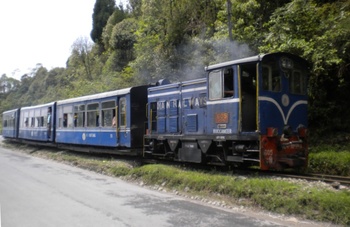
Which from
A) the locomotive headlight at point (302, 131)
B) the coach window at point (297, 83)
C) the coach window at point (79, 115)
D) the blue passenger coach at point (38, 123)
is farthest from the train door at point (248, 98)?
the blue passenger coach at point (38, 123)

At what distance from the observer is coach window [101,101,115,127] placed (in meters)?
16.4

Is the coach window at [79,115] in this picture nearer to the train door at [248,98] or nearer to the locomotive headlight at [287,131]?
the train door at [248,98]

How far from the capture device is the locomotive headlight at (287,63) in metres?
→ 10.3

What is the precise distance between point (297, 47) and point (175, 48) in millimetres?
11067

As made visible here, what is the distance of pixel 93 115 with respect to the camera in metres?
18.1

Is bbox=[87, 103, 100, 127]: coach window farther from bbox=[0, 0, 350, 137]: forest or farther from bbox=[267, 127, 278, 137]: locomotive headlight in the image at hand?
bbox=[267, 127, 278, 137]: locomotive headlight

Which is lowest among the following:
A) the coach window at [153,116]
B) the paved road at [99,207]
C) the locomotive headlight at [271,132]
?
the paved road at [99,207]

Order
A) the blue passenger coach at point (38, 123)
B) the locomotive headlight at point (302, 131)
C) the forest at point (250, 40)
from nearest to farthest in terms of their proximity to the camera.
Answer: the locomotive headlight at point (302, 131), the forest at point (250, 40), the blue passenger coach at point (38, 123)

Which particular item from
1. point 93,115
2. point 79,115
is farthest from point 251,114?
point 79,115

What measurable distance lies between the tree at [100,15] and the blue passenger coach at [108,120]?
33.8m

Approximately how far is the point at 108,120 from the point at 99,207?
9.10 m

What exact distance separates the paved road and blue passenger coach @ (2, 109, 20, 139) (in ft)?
74.7

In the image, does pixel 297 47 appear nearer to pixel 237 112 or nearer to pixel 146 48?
pixel 237 112

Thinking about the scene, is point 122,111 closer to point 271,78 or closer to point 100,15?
point 271,78
